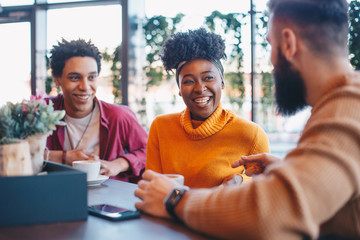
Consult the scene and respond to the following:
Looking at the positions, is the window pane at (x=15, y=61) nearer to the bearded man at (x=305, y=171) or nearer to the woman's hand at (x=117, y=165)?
the woman's hand at (x=117, y=165)

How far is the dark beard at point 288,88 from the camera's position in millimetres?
1124

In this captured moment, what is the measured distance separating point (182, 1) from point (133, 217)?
3319 millimetres

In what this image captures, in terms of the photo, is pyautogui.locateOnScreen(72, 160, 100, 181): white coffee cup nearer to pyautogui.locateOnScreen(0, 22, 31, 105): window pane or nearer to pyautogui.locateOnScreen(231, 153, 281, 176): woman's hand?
pyautogui.locateOnScreen(231, 153, 281, 176): woman's hand

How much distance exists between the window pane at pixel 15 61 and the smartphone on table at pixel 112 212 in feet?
12.6

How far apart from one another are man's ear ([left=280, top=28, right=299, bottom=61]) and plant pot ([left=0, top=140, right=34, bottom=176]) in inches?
33.1

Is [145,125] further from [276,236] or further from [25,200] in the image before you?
[276,236]

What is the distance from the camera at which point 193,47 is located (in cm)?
194

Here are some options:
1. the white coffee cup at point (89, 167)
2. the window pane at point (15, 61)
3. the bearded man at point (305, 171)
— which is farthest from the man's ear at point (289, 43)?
the window pane at point (15, 61)

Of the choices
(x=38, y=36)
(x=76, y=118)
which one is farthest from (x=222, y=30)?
(x=38, y=36)

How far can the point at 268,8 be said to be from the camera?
1170 mm

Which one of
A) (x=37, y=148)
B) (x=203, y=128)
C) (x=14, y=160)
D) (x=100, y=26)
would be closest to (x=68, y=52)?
(x=203, y=128)

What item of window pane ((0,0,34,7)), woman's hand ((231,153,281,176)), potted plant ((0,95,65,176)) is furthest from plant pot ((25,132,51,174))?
window pane ((0,0,34,7))

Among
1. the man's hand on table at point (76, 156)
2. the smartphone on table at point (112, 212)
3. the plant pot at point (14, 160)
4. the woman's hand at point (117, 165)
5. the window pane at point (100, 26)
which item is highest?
the window pane at point (100, 26)

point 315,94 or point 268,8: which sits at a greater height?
point 268,8
